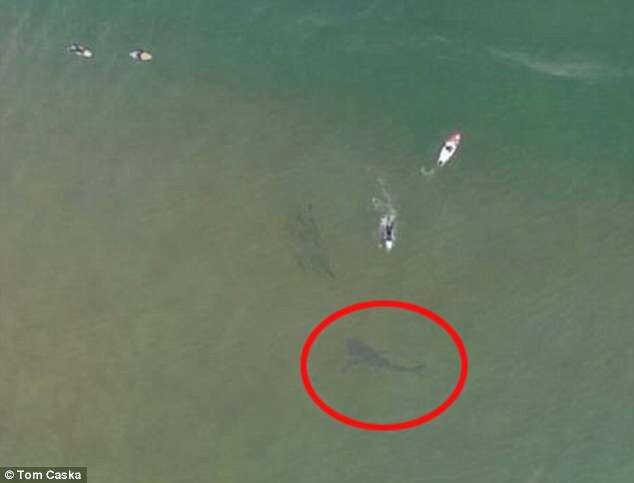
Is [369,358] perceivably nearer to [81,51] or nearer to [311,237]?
[311,237]

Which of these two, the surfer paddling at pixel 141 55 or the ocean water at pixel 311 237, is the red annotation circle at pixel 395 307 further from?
the surfer paddling at pixel 141 55

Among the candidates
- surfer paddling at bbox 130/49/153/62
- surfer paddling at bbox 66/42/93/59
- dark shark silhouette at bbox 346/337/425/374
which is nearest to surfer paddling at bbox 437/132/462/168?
dark shark silhouette at bbox 346/337/425/374

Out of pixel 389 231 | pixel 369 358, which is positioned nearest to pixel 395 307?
pixel 369 358

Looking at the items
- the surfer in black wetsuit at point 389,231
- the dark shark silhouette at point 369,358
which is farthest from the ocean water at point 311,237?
the surfer in black wetsuit at point 389,231

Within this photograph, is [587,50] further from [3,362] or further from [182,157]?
[3,362]

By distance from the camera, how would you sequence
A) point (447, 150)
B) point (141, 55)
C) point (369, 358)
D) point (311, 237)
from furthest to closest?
1. point (141, 55)
2. point (311, 237)
3. point (447, 150)
4. point (369, 358)

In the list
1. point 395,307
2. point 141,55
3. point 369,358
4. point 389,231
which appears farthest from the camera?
point 141,55

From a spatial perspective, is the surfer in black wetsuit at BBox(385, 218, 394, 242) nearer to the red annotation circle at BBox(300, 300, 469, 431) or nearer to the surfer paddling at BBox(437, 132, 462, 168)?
the red annotation circle at BBox(300, 300, 469, 431)
